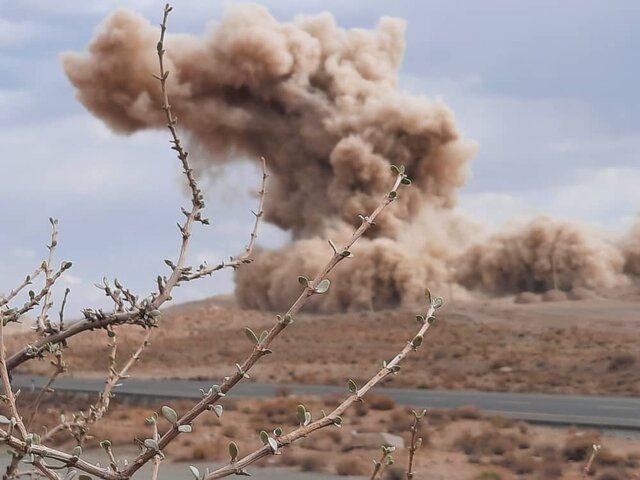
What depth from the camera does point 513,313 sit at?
218ft

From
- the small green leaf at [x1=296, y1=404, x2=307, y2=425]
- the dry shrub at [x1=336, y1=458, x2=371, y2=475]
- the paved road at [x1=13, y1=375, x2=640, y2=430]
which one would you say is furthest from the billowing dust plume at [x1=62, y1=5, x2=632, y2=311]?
the small green leaf at [x1=296, y1=404, x2=307, y2=425]

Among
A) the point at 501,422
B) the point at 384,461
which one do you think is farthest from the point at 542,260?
the point at 384,461

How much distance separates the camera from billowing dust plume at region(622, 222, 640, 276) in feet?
267

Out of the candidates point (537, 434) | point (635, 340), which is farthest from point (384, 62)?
point (537, 434)

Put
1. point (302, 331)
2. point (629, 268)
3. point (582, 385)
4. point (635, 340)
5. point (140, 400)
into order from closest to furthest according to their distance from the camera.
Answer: point (140, 400) < point (582, 385) < point (635, 340) < point (302, 331) < point (629, 268)

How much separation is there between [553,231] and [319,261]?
19831 millimetres

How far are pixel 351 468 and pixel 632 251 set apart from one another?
228 feet

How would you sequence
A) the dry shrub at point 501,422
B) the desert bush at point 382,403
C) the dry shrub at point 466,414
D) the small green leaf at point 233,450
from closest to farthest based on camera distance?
the small green leaf at point 233,450, the dry shrub at point 501,422, the dry shrub at point 466,414, the desert bush at point 382,403

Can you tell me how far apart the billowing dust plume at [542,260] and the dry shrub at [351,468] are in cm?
6098

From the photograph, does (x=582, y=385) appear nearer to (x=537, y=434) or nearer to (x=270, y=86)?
(x=537, y=434)

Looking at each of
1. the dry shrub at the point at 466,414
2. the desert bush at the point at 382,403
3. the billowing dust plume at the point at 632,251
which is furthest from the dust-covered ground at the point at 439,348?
the billowing dust plume at the point at 632,251

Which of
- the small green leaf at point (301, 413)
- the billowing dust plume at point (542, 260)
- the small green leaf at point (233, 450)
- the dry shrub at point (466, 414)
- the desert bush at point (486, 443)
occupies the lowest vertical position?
the desert bush at point (486, 443)

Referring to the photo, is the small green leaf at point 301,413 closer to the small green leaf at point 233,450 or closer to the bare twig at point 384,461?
the small green leaf at point 233,450

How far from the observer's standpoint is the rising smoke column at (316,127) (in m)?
66.6
